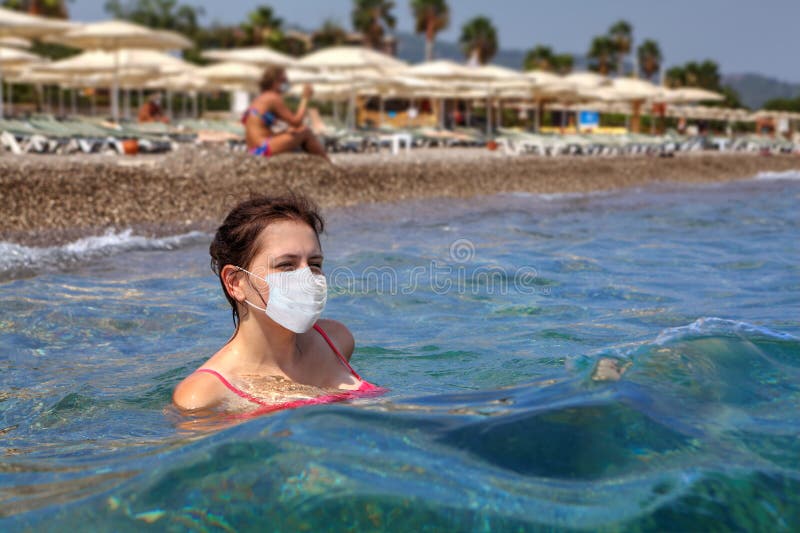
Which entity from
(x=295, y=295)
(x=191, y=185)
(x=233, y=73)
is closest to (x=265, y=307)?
(x=295, y=295)

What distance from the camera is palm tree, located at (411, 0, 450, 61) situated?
73000 millimetres

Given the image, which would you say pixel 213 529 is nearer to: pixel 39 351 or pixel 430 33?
pixel 39 351

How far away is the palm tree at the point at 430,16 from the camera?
7300 centimetres

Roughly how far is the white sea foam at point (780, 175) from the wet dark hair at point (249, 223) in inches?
848

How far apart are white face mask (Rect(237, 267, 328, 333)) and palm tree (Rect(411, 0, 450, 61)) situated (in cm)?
7192

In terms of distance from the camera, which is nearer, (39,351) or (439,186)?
(39,351)

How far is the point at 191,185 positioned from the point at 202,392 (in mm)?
7943

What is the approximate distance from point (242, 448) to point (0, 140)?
573 inches

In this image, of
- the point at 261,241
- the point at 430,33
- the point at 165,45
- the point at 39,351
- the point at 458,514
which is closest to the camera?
the point at 458,514

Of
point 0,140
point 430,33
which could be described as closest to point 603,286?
point 0,140

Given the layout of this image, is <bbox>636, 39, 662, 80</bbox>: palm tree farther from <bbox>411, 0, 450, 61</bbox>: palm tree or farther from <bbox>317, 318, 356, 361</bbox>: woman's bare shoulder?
<bbox>317, 318, 356, 361</bbox>: woman's bare shoulder

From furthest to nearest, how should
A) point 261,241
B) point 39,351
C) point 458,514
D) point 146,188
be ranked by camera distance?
point 146,188
point 39,351
point 261,241
point 458,514

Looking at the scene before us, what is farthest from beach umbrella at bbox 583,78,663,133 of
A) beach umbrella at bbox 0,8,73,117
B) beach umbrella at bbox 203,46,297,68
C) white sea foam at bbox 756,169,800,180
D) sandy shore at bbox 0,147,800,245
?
beach umbrella at bbox 0,8,73,117

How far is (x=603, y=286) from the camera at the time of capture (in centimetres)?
609
